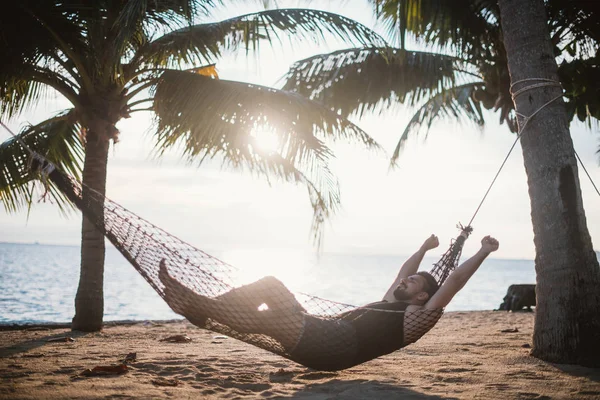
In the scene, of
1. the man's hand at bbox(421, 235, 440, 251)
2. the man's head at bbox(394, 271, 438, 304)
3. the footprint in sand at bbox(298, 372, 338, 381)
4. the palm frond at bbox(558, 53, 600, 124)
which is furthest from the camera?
the palm frond at bbox(558, 53, 600, 124)

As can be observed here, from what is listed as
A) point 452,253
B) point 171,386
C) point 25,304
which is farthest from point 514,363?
point 25,304

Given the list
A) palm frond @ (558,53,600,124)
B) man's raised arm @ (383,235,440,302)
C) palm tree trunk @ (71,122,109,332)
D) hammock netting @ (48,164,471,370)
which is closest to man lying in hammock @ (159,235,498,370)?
hammock netting @ (48,164,471,370)

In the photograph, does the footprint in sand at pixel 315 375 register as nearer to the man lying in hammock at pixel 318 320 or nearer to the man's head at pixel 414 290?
the man lying in hammock at pixel 318 320

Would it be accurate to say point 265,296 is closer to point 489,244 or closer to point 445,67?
point 489,244

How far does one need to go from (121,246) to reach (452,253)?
2.16 meters

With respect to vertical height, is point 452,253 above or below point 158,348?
above

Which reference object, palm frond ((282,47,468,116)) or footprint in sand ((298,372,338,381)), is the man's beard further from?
palm frond ((282,47,468,116))

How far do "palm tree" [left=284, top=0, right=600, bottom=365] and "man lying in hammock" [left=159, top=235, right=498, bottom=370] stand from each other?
0.65 metres

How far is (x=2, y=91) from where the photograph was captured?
4.38m

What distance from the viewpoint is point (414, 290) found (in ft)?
9.46

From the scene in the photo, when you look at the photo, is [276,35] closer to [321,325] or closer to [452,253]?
[452,253]

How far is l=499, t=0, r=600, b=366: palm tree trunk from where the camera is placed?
2910 mm

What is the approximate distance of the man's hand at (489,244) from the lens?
2.73 metres

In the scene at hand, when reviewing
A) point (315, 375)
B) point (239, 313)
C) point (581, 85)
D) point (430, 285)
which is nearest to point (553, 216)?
point (430, 285)
